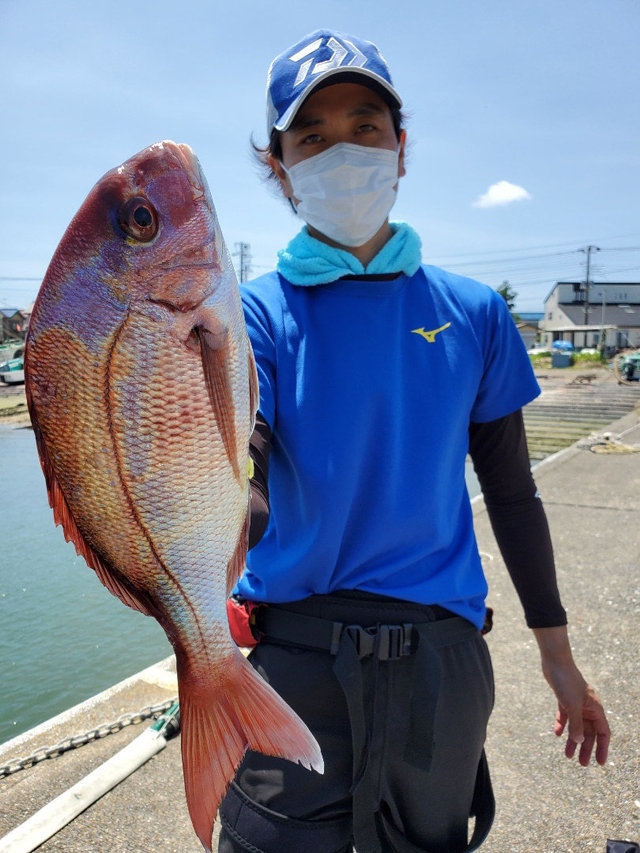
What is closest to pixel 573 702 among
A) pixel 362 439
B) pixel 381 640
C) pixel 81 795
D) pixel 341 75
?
pixel 381 640

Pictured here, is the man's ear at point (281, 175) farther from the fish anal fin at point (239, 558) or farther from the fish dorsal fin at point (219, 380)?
the fish anal fin at point (239, 558)

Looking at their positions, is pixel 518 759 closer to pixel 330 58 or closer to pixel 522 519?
pixel 522 519

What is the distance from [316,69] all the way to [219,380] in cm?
93

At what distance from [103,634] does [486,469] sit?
206 inches

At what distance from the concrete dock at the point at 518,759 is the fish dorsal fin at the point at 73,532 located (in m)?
1.67

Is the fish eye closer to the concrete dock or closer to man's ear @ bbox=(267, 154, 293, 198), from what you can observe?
man's ear @ bbox=(267, 154, 293, 198)

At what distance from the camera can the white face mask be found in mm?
1723

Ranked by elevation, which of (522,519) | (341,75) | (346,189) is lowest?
(522,519)

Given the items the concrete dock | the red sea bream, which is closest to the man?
the red sea bream

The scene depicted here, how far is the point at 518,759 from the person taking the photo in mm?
2857

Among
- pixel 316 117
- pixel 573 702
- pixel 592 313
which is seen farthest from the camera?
pixel 592 313

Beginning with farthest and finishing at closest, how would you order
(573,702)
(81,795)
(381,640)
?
(81,795), (573,702), (381,640)

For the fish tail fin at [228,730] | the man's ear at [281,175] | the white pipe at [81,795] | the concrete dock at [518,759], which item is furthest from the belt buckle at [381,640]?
the white pipe at [81,795]

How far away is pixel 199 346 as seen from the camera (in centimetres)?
110
